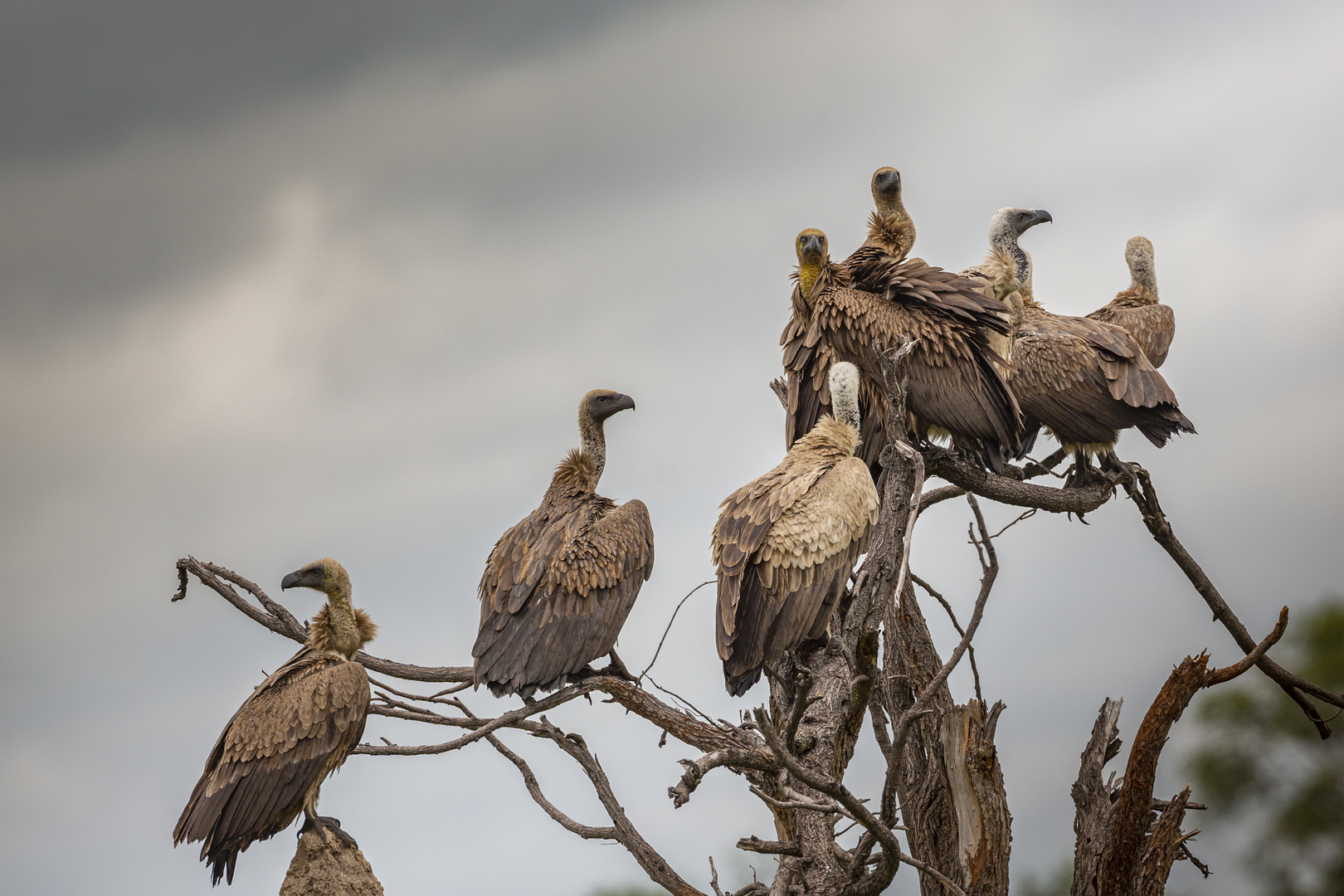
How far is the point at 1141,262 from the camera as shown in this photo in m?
11.6

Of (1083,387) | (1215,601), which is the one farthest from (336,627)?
(1215,601)

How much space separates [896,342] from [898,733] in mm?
3234

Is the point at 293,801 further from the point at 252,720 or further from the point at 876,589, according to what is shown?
the point at 876,589

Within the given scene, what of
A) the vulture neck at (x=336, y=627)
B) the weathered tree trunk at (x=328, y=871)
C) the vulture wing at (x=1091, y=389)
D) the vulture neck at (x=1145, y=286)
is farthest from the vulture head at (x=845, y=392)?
the vulture neck at (x=1145, y=286)

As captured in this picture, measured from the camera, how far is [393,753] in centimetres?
669

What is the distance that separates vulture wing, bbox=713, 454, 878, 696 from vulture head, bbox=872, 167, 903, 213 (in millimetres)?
3130

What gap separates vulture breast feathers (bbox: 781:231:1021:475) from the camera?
7.71m

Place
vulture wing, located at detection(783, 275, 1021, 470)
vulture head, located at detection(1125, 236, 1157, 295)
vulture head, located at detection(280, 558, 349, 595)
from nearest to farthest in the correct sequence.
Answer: vulture head, located at detection(280, 558, 349, 595)
vulture wing, located at detection(783, 275, 1021, 470)
vulture head, located at detection(1125, 236, 1157, 295)

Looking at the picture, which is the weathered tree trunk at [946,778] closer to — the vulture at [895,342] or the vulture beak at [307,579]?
the vulture at [895,342]

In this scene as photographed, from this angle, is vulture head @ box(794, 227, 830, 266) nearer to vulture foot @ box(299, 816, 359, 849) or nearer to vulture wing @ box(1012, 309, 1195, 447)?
vulture wing @ box(1012, 309, 1195, 447)

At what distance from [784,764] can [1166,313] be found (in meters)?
7.91

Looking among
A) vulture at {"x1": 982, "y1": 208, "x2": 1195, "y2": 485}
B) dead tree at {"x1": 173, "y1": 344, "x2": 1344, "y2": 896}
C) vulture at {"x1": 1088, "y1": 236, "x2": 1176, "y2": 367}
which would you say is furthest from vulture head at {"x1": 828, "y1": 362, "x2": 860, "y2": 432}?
vulture at {"x1": 1088, "y1": 236, "x2": 1176, "y2": 367}

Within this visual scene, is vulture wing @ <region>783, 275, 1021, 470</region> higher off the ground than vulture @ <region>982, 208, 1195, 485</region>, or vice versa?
vulture @ <region>982, 208, 1195, 485</region>

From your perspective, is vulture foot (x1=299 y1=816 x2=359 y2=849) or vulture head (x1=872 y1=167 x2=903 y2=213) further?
vulture head (x1=872 y1=167 x2=903 y2=213)
